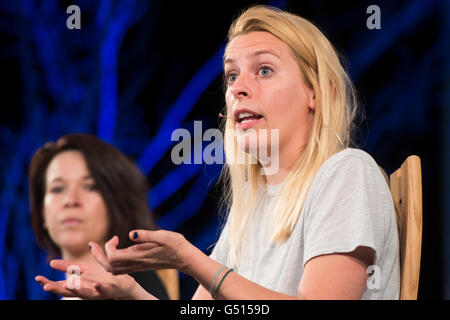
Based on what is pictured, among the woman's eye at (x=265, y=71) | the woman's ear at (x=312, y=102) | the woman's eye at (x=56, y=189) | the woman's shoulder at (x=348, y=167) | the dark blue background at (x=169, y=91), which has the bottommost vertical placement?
the woman's shoulder at (x=348, y=167)

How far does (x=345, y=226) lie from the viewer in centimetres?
95

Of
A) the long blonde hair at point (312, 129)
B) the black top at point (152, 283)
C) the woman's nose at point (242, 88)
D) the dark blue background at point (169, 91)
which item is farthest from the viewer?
the dark blue background at point (169, 91)

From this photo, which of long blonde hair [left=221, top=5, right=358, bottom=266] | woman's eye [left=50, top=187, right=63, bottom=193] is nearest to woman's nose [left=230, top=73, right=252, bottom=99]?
long blonde hair [left=221, top=5, right=358, bottom=266]

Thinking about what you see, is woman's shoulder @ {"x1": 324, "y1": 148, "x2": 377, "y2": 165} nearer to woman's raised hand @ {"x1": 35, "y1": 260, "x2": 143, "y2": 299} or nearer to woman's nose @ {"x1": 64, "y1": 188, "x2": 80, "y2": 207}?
woman's raised hand @ {"x1": 35, "y1": 260, "x2": 143, "y2": 299}

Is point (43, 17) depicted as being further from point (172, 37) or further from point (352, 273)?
point (352, 273)

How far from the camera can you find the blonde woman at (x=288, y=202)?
2.96 ft

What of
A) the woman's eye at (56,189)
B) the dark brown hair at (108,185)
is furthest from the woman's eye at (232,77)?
the woman's eye at (56,189)

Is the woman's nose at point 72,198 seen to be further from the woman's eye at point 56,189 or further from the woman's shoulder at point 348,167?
the woman's shoulder at point 348,167

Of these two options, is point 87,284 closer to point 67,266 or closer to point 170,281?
point 67,266

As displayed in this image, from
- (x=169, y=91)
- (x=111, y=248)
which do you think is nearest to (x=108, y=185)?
(x=169, y=91)

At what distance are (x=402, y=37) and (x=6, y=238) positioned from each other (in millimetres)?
2586

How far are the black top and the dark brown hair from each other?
19 cm

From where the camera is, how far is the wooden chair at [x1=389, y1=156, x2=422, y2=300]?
3.24 ft

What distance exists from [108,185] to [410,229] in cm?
168
